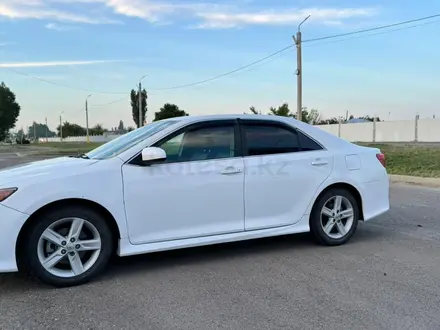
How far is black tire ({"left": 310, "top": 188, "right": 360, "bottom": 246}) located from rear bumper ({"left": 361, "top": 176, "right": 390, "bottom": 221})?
16cm

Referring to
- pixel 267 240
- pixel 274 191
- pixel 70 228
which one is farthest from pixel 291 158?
pixel 70 228

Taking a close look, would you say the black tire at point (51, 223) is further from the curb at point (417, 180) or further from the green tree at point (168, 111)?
the green tree at point (168, 111)

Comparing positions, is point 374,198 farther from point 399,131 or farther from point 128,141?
point 399,131

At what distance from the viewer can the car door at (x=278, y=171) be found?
482cm

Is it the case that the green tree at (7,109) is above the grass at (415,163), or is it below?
above

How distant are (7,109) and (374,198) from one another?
251ft

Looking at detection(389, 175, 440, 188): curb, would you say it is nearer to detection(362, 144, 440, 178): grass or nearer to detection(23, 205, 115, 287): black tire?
detection(362, 144, 440, 178): grass

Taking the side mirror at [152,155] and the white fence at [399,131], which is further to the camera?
the white fence at [399,131]

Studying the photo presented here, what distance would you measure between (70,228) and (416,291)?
123 inches

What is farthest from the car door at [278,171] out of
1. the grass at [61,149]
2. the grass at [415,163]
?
the grass at [61,149]

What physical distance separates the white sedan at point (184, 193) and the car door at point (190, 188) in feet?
0.03

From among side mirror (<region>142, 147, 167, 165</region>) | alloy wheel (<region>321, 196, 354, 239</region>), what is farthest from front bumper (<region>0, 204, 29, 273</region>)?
alloy wheel (<region>321, 196, 354, 239</region>)

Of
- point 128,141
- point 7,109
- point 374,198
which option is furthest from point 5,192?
point 7,109

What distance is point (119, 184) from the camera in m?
4.18
